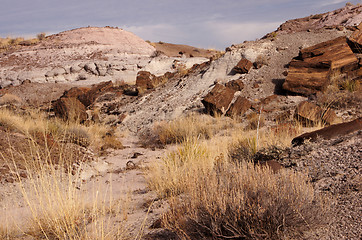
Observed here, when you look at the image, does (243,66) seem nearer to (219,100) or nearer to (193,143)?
(219,100)

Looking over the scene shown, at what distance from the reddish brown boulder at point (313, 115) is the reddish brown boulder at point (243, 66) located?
506 cm

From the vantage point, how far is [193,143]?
5.95 metres

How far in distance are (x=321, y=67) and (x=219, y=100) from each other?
3.87m

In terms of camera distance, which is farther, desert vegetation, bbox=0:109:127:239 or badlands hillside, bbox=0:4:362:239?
desert vegetation, bbox=0:109:127:239

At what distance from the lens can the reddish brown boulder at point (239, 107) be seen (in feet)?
34.6

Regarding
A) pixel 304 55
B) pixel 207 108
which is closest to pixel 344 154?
pixel 207 108

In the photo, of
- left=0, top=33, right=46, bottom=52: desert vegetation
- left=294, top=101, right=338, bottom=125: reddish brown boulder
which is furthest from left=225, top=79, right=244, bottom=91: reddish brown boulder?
left=0, top=33, right=46, bottom=52: desert vegetation

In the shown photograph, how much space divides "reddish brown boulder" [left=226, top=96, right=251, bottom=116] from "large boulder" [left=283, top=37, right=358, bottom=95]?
5.21 feet

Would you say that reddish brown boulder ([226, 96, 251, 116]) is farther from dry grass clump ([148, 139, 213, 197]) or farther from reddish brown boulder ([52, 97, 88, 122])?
reddish brown boulder ([52, 97, 88, 122])

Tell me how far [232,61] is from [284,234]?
12.5 m

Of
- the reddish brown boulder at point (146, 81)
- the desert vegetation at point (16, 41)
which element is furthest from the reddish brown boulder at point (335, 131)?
the desert vegetation at point (16, 41)

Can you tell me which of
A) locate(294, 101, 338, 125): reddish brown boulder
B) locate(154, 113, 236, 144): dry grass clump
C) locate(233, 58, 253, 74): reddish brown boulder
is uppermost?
locate(233, 58, 253, 74): reddish brown boulder

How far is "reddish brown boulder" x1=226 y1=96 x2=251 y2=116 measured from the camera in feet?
34.6

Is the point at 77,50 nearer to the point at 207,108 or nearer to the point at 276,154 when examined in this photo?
the point at 207,108
